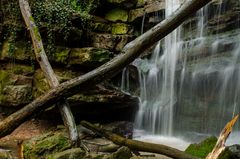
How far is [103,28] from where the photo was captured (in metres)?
11.2

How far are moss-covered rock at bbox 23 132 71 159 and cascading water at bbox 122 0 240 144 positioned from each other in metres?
4.90

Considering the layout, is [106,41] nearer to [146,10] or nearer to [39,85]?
[146,10]

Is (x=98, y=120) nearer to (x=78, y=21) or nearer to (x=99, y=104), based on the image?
(x=99, y=104)

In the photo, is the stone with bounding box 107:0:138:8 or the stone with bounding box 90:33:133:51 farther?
the stone with bounding box 107:0:138:8

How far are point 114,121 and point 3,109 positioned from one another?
3311 millimetres

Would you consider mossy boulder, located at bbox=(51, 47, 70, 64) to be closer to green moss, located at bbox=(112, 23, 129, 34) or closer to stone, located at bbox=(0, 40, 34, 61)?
stone, located at bbox=(0, 40, 34, 61)

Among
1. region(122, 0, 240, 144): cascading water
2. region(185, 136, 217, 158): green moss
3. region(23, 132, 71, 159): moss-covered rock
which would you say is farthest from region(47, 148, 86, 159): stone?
region(122, 0, 240, 144): cascading water

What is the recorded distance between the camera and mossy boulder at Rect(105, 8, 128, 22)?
1188 centimetres

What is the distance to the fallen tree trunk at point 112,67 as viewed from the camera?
17.9 ft

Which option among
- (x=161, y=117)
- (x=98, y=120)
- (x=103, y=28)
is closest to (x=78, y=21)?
(x=103, y=28)

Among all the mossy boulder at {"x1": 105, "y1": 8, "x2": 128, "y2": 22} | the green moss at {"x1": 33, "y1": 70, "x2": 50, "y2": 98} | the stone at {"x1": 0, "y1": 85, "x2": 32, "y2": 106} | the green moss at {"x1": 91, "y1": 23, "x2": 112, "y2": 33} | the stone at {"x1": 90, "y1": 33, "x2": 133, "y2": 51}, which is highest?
the mossy boulder at {"x1": 105, "y1": 8, "x2": 128, "y2": 22}

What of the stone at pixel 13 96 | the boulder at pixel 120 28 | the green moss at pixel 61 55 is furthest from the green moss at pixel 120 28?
the stone at pixel 13 96

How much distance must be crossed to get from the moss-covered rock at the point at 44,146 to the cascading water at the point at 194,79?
4.90m

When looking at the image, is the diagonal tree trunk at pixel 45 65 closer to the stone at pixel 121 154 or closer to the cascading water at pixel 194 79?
the stone at pixel 121 154
